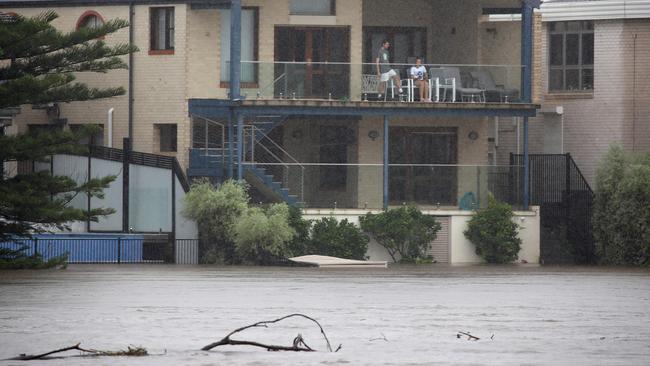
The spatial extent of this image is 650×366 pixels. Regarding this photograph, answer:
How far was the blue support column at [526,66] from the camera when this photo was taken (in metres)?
39.3

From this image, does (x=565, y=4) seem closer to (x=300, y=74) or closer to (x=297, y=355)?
(x=300, y=74)

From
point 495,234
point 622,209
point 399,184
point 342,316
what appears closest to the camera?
point 342,316

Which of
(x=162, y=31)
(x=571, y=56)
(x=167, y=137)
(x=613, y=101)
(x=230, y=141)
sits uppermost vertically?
(x=162, y=31)

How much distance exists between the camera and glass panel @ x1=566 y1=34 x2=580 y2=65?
43312 mm

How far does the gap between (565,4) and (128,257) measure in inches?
538

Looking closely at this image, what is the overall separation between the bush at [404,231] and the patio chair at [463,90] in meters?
3.37

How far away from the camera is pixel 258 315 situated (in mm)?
17719

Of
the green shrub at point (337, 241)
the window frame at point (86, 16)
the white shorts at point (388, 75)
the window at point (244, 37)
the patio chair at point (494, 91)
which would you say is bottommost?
the green shrub at point (337, 241)

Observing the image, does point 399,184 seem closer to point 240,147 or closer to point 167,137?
point 240,147

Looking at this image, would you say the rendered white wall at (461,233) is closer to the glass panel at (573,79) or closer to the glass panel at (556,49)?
the glass panel at (573,79)

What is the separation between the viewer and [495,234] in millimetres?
38062

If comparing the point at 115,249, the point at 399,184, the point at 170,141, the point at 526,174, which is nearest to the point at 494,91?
the point at 526,174

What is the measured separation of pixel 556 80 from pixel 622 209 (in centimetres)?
732

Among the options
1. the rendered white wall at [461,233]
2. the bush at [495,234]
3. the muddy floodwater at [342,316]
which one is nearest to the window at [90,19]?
the rendered white wall at [461,233]
